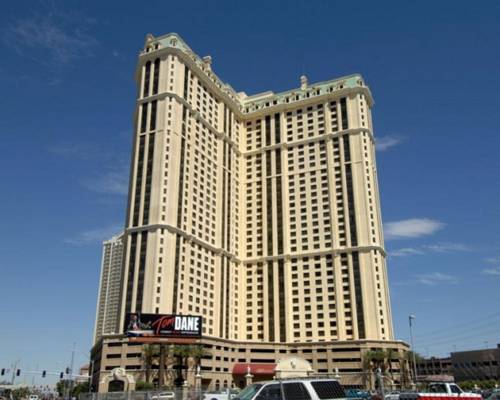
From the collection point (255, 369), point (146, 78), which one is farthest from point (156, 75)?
point (255, 369)

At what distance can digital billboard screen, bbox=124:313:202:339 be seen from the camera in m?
77.6

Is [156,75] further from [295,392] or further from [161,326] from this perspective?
[295,392]

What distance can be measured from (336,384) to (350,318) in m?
102

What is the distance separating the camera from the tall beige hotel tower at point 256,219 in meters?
109

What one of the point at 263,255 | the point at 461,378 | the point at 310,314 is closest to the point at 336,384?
the point at 310,314

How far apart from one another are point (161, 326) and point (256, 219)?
214 feet

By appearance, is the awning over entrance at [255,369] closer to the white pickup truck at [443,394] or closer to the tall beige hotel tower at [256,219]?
the tall beige hotel tower at [256,219]

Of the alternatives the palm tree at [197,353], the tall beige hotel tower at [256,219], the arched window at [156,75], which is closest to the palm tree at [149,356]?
the palm tree at [197,353]

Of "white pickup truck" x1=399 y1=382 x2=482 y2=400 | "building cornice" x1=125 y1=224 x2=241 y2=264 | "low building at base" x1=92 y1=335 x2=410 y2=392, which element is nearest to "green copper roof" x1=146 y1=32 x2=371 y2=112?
"building cornice" x1=125 y1=224 x2=241 y2=264

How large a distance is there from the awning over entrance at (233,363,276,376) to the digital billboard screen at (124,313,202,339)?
108 feet

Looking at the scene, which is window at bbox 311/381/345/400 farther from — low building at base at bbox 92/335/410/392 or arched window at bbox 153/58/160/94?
arched window at bbox 153/58/160/94

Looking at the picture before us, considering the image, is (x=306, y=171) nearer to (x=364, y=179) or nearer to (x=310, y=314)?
(x=364, y=179)

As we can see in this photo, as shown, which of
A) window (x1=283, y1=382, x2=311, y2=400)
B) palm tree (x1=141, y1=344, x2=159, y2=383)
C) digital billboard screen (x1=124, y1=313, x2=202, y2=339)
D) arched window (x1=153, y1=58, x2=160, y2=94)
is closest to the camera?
window (x1=283, y1=382, x2=311, y2=400)

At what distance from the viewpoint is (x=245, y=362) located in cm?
11475
